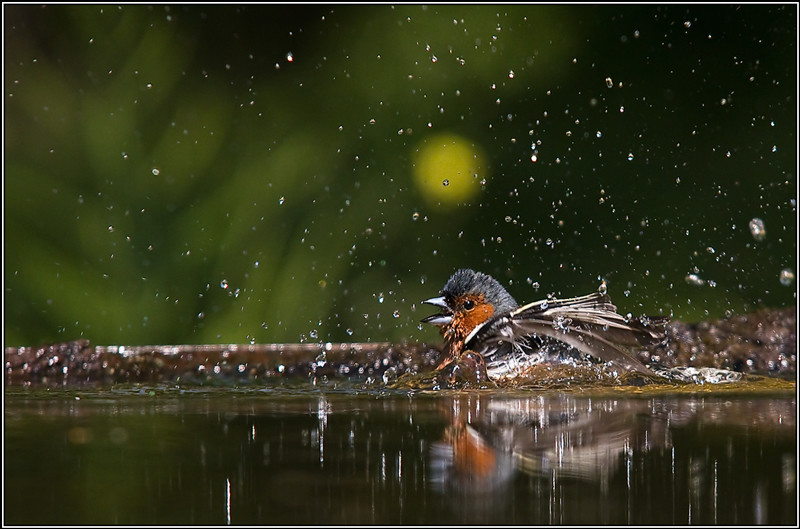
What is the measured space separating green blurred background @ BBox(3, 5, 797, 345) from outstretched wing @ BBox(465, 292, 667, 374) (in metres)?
1.81

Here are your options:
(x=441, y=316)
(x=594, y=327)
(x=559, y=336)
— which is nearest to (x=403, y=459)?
(x=559, y=336)

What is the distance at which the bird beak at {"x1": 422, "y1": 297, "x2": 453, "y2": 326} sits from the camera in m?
3.85

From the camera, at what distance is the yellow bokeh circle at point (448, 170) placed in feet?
16.9

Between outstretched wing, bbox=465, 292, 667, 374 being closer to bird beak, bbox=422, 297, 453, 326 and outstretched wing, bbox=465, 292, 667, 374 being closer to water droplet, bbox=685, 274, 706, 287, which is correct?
bird beak, bbox=422, 297, 453, 326

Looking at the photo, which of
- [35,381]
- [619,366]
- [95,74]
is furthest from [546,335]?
[95,74]

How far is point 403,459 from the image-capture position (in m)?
1.75

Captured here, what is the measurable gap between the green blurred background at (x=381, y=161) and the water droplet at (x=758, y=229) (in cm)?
5

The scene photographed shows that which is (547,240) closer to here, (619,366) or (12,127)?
(619,366)

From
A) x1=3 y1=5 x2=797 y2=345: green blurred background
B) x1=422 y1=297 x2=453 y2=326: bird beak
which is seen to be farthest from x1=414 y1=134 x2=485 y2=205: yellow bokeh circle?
x1=422 y1=297 x2=453 y2=326: bird beak

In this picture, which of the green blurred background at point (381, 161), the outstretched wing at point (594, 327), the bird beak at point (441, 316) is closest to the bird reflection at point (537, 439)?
the outstretched wing at point (594, 327)

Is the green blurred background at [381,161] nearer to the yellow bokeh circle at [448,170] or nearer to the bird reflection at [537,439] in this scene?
the yellow bokeh circle at [448,170]

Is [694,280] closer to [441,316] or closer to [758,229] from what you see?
[758,229]

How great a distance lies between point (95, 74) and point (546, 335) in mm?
3223

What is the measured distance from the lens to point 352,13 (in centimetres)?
537
